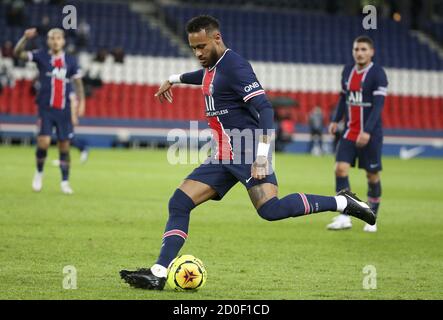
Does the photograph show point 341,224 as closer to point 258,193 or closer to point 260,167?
point 258,193

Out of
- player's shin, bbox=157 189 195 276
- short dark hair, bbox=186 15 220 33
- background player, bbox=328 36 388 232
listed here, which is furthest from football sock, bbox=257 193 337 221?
background player, bbox=328 36 388 232

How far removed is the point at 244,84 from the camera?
8039 millimetres

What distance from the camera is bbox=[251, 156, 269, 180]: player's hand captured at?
794 cm

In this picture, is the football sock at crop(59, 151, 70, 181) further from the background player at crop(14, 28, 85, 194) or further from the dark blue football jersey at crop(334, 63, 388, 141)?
the dark blue football jersey at crop(334, 63, 388, 141)

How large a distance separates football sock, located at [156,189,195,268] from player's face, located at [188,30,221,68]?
1.18 m

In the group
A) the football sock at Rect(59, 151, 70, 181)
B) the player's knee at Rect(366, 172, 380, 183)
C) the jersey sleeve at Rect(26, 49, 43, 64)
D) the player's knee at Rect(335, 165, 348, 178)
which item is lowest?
the player's knee at Rect(366, 172, 380, 183)

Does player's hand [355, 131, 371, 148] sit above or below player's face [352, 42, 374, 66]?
below

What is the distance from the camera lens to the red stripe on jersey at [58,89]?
15938mm

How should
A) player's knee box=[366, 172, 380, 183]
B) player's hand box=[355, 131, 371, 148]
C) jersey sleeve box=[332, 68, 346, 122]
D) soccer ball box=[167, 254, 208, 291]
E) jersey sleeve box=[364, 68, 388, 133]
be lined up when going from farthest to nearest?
player's knee box=[366, 172, 380, 183]
jersey sleeve box=[332, 68, 346, 122]
jersey sleeve box=[364, 68, 388, 133]
player's hand box=[355, 131, 371, 148]
soccer ball box=[167, 254, 208, 291]

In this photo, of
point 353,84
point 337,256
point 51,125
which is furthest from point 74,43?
point 337,256

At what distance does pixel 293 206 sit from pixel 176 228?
107 cm

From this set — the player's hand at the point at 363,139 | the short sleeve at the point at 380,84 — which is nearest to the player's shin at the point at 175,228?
the player's hand at the point at 363,139

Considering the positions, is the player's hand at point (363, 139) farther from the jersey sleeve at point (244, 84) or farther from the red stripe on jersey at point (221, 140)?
the jersey sleeve at point (244, 84)

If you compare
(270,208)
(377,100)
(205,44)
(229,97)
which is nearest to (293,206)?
(270,208)
